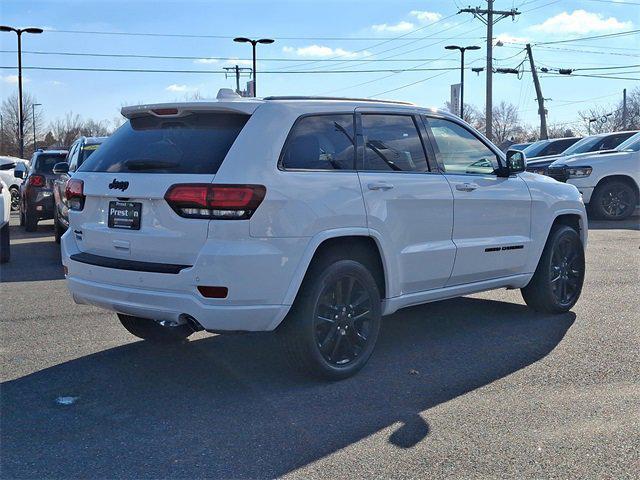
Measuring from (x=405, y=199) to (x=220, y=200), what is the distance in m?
1.51

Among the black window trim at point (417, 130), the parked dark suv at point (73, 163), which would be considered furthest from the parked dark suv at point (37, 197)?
the black window trim at point (417, 130)

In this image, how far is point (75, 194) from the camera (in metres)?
5.26

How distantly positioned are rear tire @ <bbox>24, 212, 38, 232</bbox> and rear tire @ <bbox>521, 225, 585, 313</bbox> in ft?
35.4

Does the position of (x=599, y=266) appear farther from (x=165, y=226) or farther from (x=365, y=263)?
(x=165, y=226)

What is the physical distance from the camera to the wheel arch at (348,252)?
4633 millimetres

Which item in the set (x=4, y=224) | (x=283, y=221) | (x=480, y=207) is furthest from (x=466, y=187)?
(x=4, y=224)

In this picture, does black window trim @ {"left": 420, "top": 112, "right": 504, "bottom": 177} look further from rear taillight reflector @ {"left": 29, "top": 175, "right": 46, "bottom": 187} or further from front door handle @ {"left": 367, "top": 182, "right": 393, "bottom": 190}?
rear taillight reflector @ {"left": 29, "top": 175, "right": 46, "bottom": 187}

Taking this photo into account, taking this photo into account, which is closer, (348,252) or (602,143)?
(348,252)

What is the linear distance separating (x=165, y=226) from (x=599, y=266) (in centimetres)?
697

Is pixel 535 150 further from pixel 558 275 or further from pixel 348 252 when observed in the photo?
pixel 348 252

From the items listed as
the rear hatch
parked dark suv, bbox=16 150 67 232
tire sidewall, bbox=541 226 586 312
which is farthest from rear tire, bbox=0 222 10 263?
tire sidewall, bbox=541 226 586 312

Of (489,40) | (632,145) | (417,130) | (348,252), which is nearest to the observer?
(348,252)

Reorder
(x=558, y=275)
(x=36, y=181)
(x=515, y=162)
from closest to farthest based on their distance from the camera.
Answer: (x=515, y=162)
(x=558, y=275)
(x=36, y=181)

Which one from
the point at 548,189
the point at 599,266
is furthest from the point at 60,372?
the point at 599,266
